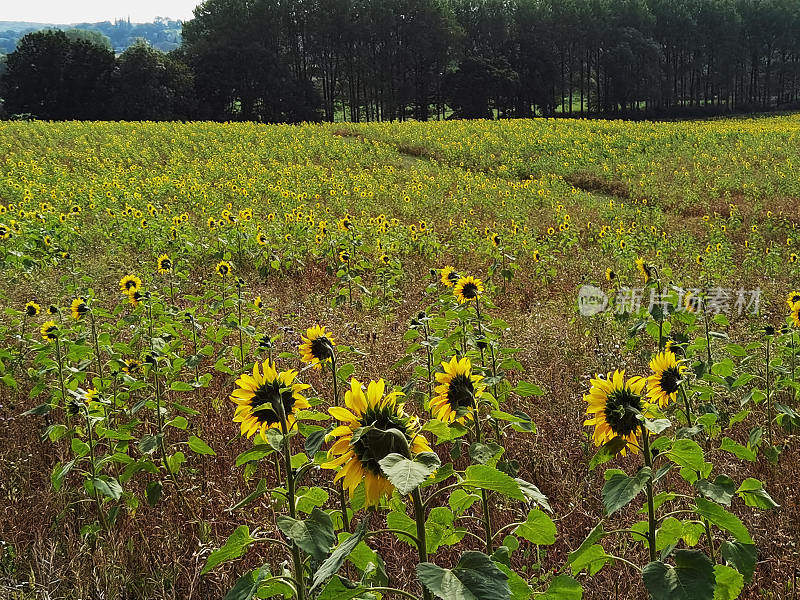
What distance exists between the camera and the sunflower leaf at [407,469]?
2.71ft

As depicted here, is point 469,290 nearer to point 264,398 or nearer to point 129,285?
point 264,398

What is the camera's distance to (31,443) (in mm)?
3004

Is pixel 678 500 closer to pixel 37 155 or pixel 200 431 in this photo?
pixel 200 431

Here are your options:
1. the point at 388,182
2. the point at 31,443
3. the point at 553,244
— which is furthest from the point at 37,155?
the point at 31,443

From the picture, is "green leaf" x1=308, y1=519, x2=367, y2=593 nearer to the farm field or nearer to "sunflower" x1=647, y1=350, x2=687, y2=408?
the farm field

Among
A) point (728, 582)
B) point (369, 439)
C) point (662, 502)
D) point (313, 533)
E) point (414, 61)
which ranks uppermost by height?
point (414, 61)

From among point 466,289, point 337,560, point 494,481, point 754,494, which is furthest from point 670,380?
point 466,289

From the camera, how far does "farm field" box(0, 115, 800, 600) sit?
1.30 metres

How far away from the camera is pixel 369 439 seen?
1018 mm

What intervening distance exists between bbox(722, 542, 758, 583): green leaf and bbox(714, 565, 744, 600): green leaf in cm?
2

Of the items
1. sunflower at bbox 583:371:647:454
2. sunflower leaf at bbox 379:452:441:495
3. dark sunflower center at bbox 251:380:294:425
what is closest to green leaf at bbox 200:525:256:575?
dark sunflower center at bbox 251:380:294:425

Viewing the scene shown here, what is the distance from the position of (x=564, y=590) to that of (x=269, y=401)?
2.57ft

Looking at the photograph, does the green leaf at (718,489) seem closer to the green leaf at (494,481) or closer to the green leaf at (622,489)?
the green leaf at (622,489)

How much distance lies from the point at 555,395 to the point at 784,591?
1.74m
